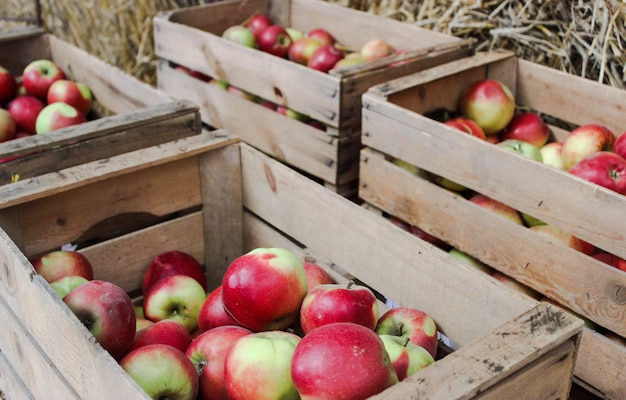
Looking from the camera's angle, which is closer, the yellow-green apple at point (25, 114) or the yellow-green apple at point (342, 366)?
the yellow-green apple at point (342, 366)

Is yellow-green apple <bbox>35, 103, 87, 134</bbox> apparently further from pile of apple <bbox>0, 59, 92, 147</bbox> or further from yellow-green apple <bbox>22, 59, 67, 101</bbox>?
yellow-green apple <bbox>22, 59, 67, 101</bbox>

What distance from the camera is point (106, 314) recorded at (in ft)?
4.22

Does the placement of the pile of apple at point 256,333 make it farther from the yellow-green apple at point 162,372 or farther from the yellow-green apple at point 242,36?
the yellow-green apple at point 242,36

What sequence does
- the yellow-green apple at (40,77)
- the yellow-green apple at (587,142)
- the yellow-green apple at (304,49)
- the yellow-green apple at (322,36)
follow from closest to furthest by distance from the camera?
the yellow-green apple at (587,142)
the yellow-green apple at (40,77)
the yellow-green apple at (304,49)
the yellow-green apple at (322,36)

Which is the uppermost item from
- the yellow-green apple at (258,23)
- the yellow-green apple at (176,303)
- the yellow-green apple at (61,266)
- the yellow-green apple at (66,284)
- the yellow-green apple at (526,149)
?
the yellow-green apple at (258,23)

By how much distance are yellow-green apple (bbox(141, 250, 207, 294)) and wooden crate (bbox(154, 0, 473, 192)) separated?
→ 666 mm

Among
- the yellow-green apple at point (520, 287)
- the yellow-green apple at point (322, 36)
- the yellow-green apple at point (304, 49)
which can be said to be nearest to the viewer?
the yellow-green apple at point (520, 287)

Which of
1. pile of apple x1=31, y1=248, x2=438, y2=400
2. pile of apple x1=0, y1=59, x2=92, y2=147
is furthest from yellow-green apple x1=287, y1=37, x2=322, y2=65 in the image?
pile of apple x1=31, y1=248, x2=438, y2=400

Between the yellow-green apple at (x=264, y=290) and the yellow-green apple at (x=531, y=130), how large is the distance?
1.14 m

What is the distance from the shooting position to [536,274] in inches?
69.2

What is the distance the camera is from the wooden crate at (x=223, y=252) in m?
1.05

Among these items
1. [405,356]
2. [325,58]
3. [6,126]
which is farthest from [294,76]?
[405,356]

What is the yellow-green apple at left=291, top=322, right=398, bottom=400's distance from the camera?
1.04 meters

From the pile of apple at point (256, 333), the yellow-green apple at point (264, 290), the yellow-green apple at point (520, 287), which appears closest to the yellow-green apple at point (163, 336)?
the pile of apple at point (256, 333)
